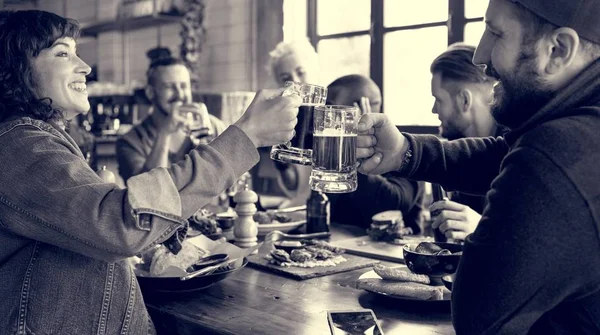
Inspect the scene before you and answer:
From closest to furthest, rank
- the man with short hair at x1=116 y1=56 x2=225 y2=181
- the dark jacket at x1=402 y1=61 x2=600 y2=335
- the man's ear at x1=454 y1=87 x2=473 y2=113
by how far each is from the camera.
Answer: the dark jacket at x1=402 y1=61 x2=600 y2=335 < the man's ear at x1=454 y1=87 x2=473 y2=113 < the man with short hair at x1=116 y1=56 x2=225 y2=181

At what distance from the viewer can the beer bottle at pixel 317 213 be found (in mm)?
2086

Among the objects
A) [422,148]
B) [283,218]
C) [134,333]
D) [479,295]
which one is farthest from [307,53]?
[479,295]

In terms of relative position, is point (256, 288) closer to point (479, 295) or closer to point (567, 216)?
point (479, 295)

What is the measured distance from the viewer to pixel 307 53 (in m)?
3.81

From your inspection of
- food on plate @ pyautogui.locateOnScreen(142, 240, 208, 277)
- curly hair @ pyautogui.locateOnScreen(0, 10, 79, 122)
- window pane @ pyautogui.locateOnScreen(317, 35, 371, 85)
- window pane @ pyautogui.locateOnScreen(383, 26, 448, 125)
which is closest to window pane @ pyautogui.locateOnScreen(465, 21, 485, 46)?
window pane @ pyautogui.locateOnScreen(383, 26, 448, 125)

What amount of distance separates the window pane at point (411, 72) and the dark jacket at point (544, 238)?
9.81 feet

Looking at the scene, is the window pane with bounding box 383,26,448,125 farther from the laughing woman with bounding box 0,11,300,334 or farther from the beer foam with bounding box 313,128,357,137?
the laughing woman with bounding box 0,11,300,334

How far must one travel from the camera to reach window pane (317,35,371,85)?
428 centimetres

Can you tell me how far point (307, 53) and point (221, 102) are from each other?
121cm

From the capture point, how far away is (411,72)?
3986 mm

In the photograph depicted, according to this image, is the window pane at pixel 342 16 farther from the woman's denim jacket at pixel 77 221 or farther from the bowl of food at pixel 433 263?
the woman's denim jacket at pixel 77 221

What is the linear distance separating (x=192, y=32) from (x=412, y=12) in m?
2.16

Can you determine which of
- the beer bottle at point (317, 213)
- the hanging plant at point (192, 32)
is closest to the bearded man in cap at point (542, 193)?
the beer bottle at point (317, 213)

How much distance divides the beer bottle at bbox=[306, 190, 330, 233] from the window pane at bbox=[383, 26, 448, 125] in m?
1.98
